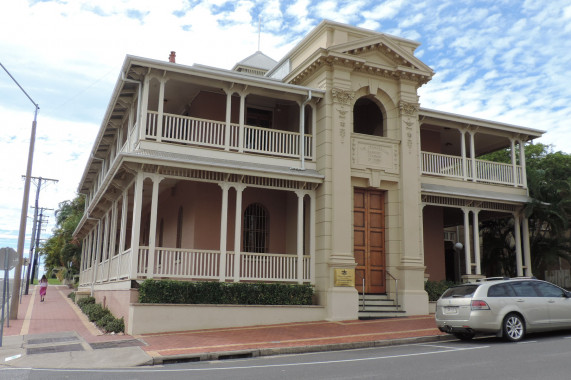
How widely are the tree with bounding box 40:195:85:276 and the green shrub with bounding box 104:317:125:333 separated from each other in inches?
933

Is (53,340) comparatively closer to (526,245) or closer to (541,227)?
(526,245)

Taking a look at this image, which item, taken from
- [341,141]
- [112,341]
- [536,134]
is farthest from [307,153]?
[536,134]

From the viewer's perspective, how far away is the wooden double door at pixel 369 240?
1778cm

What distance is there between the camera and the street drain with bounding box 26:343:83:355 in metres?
11.9

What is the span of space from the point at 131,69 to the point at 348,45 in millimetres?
6848

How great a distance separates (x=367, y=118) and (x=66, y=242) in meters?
33.8

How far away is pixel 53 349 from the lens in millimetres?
12180

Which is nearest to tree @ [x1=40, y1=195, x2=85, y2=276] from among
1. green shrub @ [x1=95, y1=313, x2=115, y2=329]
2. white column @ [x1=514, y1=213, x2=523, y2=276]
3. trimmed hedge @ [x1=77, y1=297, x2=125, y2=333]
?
trimmed hedge @ [x1=77, y1=297, x2=125, y2=333]

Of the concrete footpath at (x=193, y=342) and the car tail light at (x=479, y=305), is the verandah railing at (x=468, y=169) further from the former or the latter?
the car tail light at (x=479, y=305)

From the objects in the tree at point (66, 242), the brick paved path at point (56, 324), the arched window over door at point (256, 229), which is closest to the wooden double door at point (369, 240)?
the arched window over door at point (256, 229)

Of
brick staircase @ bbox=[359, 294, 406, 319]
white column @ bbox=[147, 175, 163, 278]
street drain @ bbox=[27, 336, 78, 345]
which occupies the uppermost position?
white column @ bbox=[147, 175, 163, 278]

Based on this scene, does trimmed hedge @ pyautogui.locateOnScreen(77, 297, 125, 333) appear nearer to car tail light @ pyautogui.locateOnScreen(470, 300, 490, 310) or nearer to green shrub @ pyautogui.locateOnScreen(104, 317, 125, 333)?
green shrub @ pyautogui.locateOnScreen(104, 317, 125, 333)

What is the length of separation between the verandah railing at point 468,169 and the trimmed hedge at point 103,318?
37.9ft

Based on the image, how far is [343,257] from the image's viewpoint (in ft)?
54.9
